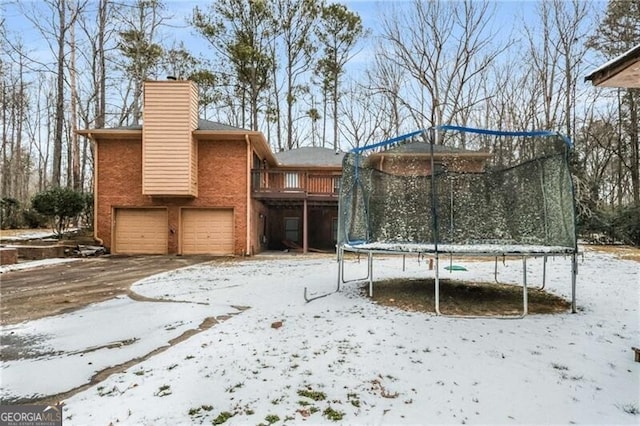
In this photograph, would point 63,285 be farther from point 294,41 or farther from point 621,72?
point 294,41

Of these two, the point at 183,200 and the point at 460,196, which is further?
the point at 183,200

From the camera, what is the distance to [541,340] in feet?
11.6

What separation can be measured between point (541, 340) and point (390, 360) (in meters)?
1.57

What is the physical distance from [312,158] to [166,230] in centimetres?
759

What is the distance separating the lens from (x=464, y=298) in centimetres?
542

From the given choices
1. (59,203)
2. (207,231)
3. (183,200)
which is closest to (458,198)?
(207,231)

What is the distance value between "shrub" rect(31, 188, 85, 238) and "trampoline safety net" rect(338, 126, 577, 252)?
1060 cm

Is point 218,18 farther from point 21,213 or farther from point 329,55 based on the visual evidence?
point 21,213

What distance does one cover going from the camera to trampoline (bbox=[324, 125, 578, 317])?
5.73 m

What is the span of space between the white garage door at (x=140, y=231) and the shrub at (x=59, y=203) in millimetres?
1278

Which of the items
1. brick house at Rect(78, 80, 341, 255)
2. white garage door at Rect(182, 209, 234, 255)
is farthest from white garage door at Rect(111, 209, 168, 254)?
white garage door at Rect(182, 209, 234, 255)

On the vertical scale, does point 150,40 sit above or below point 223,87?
above

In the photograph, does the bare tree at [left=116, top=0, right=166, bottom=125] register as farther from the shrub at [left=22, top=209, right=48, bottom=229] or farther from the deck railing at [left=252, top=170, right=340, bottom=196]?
the deck railing at [left=252, top=170, right=340, bottom=196]

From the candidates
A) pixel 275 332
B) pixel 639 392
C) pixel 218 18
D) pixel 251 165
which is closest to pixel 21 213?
pixel 251 165
